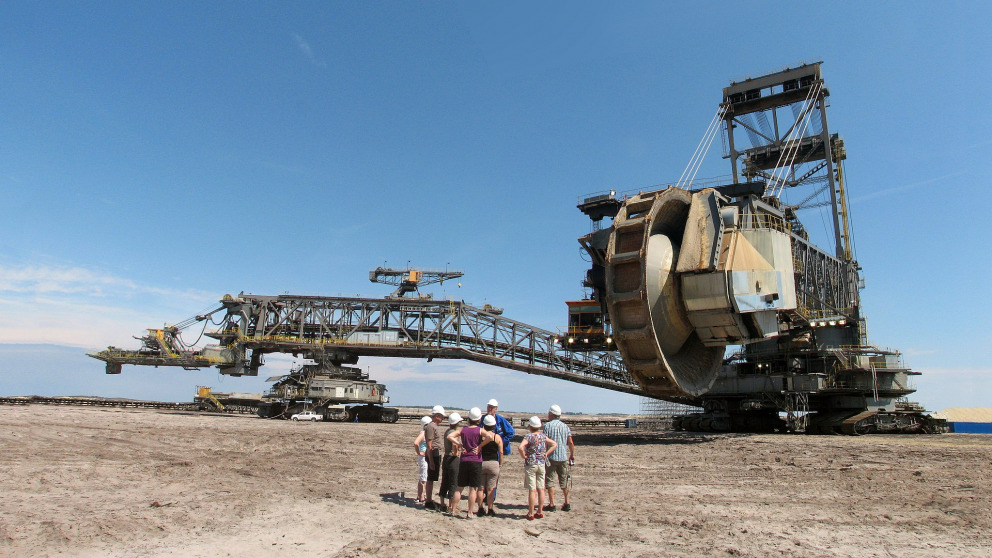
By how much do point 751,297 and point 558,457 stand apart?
16.8 m

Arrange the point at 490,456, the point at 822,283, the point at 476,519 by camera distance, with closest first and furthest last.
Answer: the point at 476,519
the point at 490,456
the point at 822,283

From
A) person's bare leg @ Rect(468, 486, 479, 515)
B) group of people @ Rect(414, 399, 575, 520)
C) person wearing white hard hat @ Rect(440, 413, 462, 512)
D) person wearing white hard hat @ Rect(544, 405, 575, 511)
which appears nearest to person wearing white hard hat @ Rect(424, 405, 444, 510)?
group of people @ Rect(414, 399, 575, 520)

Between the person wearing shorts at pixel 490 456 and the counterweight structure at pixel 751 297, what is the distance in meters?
13.5

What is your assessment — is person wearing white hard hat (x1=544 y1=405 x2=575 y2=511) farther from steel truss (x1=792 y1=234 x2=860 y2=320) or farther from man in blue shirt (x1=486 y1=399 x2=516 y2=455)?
steel truss (x1=792 y1=234 x2=860 y2=320)

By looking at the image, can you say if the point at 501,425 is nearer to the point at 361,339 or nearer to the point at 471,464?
the point at 471,464

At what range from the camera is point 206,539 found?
25.2 feet

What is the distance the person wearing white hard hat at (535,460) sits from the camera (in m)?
9.22

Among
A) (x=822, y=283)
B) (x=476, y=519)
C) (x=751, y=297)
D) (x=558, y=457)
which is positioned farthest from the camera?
(x=822, y=283)

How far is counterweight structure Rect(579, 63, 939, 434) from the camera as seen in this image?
22453 mm

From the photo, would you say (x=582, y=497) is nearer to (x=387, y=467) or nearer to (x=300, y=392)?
(x=387, y=467)

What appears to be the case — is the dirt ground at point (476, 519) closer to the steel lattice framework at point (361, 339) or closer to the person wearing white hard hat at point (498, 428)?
the person wearing white hard hat at point (498, 428)

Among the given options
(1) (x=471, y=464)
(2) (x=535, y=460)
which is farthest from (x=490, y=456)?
(2) (x=535, y=460)

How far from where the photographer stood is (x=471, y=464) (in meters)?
9.23

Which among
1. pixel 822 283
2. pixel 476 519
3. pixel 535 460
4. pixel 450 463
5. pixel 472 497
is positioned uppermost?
pixel 822 283
